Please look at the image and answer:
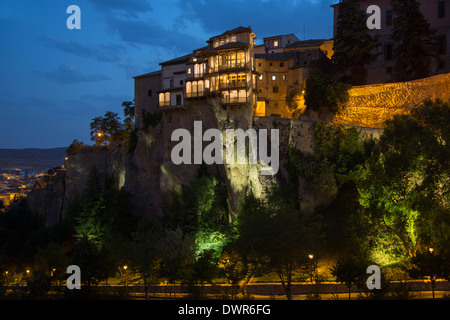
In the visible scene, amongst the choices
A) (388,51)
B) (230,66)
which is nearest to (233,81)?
(230,66)

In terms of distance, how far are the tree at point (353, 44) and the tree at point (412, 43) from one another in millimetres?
2987

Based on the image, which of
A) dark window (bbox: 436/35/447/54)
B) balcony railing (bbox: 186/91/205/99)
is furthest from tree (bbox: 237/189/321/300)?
dark window (bbox: 436/35/447/54)

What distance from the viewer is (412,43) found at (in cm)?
4116

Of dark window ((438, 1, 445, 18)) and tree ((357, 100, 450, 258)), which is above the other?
dark window ((438, 1, 445, 18))

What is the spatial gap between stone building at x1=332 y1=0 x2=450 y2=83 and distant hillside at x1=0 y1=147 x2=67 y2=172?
139163 mm

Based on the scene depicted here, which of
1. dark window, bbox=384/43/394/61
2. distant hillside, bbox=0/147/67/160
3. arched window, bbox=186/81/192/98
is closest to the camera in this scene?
arched window, bbox=186/81/192/98

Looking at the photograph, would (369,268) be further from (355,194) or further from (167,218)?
(167,218)

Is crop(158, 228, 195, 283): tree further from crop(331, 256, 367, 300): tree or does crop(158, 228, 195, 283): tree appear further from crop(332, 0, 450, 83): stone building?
crop(332, 0, 450, 83): stone building

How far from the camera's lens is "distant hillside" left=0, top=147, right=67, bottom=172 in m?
159

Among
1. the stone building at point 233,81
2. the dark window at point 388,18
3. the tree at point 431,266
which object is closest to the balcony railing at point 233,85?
the stone building at point 233,81

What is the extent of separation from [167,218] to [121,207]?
8.10m

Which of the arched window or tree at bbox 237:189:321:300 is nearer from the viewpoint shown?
tree at bbox 237:189:321:300

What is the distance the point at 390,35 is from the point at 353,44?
6.29m

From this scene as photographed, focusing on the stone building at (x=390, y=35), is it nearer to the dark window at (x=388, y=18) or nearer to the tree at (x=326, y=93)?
the dark window at (x=388, y=18)
